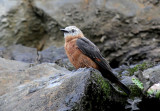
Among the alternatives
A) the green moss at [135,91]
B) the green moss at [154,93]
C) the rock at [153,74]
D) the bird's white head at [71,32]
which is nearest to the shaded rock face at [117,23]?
the rock at [153,74]

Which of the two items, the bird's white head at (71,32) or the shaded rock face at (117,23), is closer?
the bird's white head at (71,32)

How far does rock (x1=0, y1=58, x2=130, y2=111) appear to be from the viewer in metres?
4.36

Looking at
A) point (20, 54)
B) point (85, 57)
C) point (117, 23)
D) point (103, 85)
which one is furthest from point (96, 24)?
point (103, 85)

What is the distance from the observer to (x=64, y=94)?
179 inches

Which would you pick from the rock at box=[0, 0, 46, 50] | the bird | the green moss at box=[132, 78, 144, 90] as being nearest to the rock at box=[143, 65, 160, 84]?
the green moss at box=[132, 78, 144, 90]

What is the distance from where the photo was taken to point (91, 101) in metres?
4.45

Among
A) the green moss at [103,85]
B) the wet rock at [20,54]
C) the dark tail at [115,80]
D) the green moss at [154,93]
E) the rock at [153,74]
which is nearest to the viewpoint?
the green moss at [103,85]

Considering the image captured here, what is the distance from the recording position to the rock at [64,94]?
172 inches

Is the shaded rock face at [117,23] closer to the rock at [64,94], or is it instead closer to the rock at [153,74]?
the rock at [153,74]

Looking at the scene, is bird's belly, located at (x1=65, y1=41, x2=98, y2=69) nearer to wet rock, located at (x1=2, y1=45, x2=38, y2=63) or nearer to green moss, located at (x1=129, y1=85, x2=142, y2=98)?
green moss, located at (x1=129, y1=85, x2=142, y2=98)

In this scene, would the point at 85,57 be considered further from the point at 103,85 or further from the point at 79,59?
the point at 103,85

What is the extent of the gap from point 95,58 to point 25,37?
4.51 meters

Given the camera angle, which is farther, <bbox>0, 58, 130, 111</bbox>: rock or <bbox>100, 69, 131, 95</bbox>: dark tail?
<bbox>100, 69, 131, 95</bbox>: dark tail

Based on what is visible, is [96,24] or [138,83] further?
[96,24]
